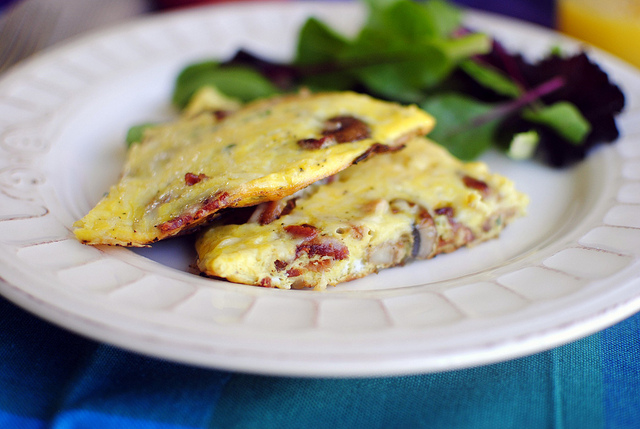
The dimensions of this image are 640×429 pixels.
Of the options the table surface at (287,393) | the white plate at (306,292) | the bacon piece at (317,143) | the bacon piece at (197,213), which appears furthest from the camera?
the bacon piece at (317,143)

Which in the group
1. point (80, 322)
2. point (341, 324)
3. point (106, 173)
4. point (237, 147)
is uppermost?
point (237, 147)

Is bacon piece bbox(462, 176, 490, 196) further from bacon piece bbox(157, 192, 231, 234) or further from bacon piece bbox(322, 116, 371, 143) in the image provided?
bacon piece bbox(157, 192, 231, 234)

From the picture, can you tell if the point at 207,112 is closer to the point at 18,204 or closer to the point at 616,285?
the point at 18,204

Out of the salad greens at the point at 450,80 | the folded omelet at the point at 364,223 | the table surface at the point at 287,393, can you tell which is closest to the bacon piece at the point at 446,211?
the folded omelet at the point at 364,223

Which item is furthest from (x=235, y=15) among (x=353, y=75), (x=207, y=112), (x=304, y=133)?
(x=304, y=133)

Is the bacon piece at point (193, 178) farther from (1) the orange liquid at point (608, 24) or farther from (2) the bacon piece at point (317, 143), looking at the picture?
(1) the orange liquid at point (608, 24)

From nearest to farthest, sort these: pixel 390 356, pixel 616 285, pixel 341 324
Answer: pixel 390 356
pixel 341 324
pixel 616 285

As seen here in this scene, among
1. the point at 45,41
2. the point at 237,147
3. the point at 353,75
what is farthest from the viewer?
the point at 45,41
